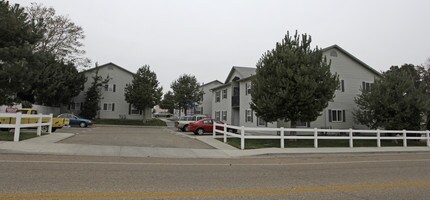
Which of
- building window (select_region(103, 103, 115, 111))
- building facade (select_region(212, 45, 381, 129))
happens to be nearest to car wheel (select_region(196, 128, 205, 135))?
building facade (select_region(212, 45, 381, 129))

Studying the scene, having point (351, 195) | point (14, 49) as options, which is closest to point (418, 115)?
point (351, 195)

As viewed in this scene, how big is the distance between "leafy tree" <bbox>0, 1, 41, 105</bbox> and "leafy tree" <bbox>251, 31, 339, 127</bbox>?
47.3 ft

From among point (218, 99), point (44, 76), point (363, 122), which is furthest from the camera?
point (218, 99)

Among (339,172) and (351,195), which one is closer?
(351,195)

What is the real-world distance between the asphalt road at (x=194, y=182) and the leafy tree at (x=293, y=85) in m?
10.4

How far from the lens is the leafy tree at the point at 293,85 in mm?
20219

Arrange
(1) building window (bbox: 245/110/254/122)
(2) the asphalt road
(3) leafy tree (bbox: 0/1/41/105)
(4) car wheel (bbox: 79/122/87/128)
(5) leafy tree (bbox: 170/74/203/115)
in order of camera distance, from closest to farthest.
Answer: (2) the asphalt road → (3) leafy tree (bbox: 0/1/41/105) → (1) building window (bbox: 245/110/254/122) → (4) car wheel (bbox: 79/122/87/128) → (5) leafy tree (bbox: 170/74/203/115)

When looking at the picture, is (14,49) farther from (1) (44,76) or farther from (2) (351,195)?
(1) (44,76)

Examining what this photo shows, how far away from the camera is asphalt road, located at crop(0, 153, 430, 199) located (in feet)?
19.7

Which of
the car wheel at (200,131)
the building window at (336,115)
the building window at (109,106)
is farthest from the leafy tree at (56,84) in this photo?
the building window at (336,115)

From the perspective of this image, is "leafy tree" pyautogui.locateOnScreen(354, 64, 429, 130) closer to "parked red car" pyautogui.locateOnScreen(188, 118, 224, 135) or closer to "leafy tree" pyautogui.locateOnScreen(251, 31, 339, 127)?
"leafy tree" pyautogui.locateOnScreen(251, 31, 339, 127)

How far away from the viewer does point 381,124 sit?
2436cm

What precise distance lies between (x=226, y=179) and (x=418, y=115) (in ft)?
72.7

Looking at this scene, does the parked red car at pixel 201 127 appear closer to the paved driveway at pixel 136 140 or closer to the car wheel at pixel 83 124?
the paved driveway at pixel 136 140
